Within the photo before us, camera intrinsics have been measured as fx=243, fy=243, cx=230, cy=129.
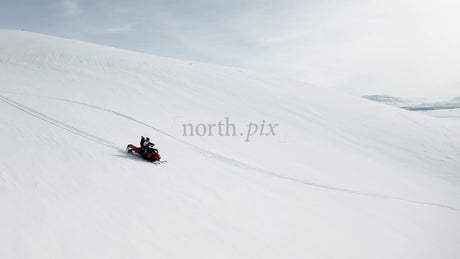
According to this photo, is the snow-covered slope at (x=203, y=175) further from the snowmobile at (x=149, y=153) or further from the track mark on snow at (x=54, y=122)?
the snowmobile at (x=149, y=153)

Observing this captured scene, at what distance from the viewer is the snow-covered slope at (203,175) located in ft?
14.8

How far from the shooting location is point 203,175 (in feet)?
24.7

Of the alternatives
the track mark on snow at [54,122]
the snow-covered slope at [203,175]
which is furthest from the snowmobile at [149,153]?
the track mark on snow at [54,122]

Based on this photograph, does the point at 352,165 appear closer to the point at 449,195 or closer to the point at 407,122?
the point at 449,195

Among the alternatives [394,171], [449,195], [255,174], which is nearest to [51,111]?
[255,174]

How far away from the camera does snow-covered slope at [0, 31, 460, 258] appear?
4.50 meters

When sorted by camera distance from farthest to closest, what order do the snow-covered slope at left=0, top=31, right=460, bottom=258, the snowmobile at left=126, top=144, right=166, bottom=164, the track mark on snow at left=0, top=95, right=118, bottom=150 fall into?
the track mark on snow at left=0, top=95, right=118, bottom=150 → the snowmobile at left=126, top=144, right=166, bottom=164 → the snow-covered slope at left=0, top=31, right=460, bottom=258

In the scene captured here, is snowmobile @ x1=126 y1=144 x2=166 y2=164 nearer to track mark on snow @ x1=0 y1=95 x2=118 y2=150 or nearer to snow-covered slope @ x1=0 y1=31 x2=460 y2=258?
snow-covered slope @ x1=0 y1=31 x2=460 y2=258

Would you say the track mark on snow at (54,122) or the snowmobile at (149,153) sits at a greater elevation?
the track mark on snow at (54,122)

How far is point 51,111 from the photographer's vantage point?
9.58m

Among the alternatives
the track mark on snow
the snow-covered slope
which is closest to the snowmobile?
the snow-covered slope

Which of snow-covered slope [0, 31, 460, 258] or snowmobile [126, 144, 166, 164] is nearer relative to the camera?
snow-covered slope [0, 31, 460, 258]

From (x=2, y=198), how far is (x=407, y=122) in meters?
21.6

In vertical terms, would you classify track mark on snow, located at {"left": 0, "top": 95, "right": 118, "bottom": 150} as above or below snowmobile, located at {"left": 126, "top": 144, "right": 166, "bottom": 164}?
above
